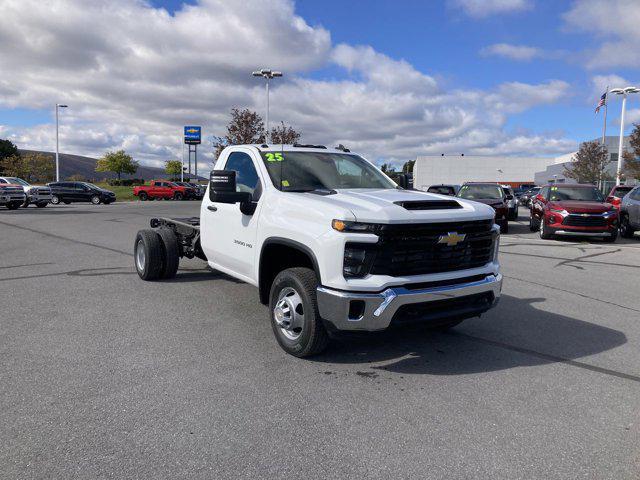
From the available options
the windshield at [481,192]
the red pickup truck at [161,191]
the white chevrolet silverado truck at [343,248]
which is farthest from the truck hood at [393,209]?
the red pickup truck at [161,191]

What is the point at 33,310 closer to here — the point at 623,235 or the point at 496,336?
the point at 496,336

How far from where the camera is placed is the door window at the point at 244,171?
5.25m

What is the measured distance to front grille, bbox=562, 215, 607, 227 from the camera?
45.2 feet

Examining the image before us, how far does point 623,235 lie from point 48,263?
52.4ft

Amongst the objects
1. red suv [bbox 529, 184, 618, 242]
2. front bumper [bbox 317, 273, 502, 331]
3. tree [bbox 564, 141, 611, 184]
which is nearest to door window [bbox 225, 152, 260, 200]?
front bumper [bbox 317, 273, 502, 331]

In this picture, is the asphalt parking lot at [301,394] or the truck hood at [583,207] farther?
the truck hood at [583,207]

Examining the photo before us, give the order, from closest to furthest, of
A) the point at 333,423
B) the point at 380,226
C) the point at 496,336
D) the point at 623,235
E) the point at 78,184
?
the point at 333,423, the point at 380,226, the point at 496,336, the point at 623,235, the point at 78,184

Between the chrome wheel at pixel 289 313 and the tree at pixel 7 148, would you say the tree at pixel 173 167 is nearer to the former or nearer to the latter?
the tree at pixel 7 148

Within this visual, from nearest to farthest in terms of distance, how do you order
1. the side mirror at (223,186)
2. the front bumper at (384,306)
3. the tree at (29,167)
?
the front bumper at (384,306)
the side mirror at (223,186)
the tree at (29,167)

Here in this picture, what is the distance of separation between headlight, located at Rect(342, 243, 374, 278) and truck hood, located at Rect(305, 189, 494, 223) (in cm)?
21

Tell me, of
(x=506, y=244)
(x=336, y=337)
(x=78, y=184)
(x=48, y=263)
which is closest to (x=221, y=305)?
(x=336, y=337)

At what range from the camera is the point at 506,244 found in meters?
13.5

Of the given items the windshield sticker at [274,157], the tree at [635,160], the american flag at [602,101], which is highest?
the american flag at [602,101]

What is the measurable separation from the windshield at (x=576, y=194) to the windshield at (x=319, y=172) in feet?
37.4
